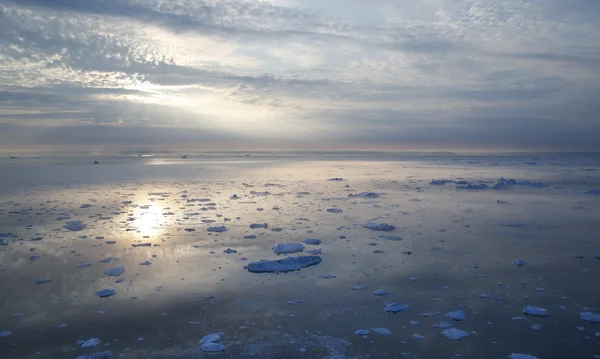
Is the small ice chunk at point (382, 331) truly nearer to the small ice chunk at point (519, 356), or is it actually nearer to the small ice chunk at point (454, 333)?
the small ice chunk at point (454, 333)


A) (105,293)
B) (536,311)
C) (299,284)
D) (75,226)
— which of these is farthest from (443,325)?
(75,226)

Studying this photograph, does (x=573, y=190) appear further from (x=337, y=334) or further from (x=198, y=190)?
(x=337, y=334)

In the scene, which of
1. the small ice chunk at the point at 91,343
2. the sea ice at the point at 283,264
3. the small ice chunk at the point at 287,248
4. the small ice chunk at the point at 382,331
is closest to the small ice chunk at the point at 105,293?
the small ice chunk at the point at 91,343

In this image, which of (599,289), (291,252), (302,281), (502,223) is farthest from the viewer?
(502,223)

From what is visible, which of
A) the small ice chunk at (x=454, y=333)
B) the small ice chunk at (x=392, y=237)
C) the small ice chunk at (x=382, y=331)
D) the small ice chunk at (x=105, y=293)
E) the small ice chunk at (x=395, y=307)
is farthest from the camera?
the small ice chunk at (x=392, y=237)

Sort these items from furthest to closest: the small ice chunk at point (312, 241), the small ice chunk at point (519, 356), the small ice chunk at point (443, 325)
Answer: the small ice chunk at point (312, 241), the small ice chunk at point (443, 325), the small ice chunk at point (519, 356)

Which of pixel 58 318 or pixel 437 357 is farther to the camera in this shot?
pixel 58 318

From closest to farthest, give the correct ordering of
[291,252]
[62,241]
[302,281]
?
[302,281], [291,252], [62,241]

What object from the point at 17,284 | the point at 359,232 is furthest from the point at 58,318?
the point at 359,232

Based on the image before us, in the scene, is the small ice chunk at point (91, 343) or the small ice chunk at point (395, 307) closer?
the small ice chunk at point (91, 343)
